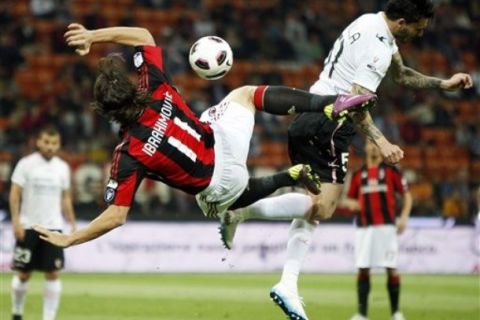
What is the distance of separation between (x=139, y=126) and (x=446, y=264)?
11242 millimetres

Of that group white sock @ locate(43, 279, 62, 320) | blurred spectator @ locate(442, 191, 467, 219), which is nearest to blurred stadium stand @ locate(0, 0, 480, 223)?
blurred spectator @ locate(442, 191, 467, 219)

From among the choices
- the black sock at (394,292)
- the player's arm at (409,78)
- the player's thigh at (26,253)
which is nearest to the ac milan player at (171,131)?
the player's arm at (409,78)

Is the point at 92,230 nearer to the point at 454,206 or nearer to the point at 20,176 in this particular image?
the point at 20,176

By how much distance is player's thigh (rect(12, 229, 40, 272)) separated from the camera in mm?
10500

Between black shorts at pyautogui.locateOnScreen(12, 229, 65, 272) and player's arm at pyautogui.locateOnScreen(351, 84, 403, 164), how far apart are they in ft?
13.1

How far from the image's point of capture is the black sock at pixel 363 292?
1098 centimetres

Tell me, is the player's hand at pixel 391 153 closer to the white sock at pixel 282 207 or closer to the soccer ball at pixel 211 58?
the white sock at pixel 282 207

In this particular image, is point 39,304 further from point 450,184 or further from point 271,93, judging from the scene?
point 450,184

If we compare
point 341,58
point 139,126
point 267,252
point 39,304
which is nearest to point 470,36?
point 267,252

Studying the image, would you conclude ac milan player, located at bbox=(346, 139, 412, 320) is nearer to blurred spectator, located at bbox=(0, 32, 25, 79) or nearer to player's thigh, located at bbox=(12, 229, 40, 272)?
player's thigh, located at bbox=(12, 229, 40, 272)

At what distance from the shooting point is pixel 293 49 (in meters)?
21.3

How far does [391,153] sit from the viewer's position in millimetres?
7301

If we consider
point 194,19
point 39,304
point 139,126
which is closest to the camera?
point 139,126

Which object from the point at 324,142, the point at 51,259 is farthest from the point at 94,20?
the point at 324,142
